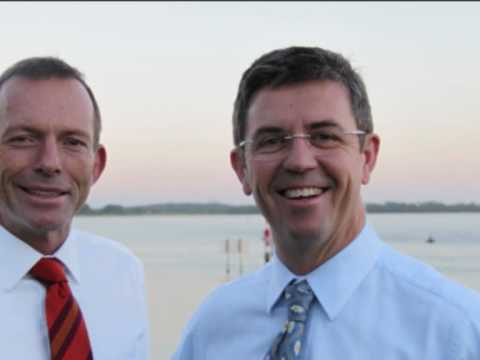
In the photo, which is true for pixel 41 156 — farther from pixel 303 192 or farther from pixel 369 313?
pixel 369 313

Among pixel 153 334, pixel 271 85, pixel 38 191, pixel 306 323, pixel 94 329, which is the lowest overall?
pixel 153 334

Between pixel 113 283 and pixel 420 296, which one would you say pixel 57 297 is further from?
pixel 420 296

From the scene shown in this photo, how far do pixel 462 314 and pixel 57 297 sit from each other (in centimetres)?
180

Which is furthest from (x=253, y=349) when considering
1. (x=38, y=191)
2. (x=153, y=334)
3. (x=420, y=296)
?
(x=153, y=334)

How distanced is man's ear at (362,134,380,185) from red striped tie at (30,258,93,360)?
1.46 meters

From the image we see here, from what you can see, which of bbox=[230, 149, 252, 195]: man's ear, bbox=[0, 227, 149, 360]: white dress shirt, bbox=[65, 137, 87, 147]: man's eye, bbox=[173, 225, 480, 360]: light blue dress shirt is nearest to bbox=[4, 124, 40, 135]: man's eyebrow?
bbox=[65, 137, 87, 147]: man's eye

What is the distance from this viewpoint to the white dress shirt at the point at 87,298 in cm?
352

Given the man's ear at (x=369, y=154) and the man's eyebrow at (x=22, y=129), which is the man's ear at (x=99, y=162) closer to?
the man's eyebrow at (x=22, y=129)

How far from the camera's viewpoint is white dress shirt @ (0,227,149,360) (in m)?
3.52

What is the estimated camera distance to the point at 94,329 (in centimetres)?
375

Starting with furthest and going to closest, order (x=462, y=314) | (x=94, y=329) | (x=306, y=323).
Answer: (x=94, y=329)
(x=306, y=323)
(x=462, y=314)

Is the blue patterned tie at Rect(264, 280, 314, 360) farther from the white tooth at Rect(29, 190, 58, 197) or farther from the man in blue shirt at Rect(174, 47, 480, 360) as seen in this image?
the white tooth at Rect(29, 190, 58, 197)

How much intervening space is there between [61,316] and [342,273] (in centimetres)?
134

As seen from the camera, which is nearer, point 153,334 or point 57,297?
point 57,297
